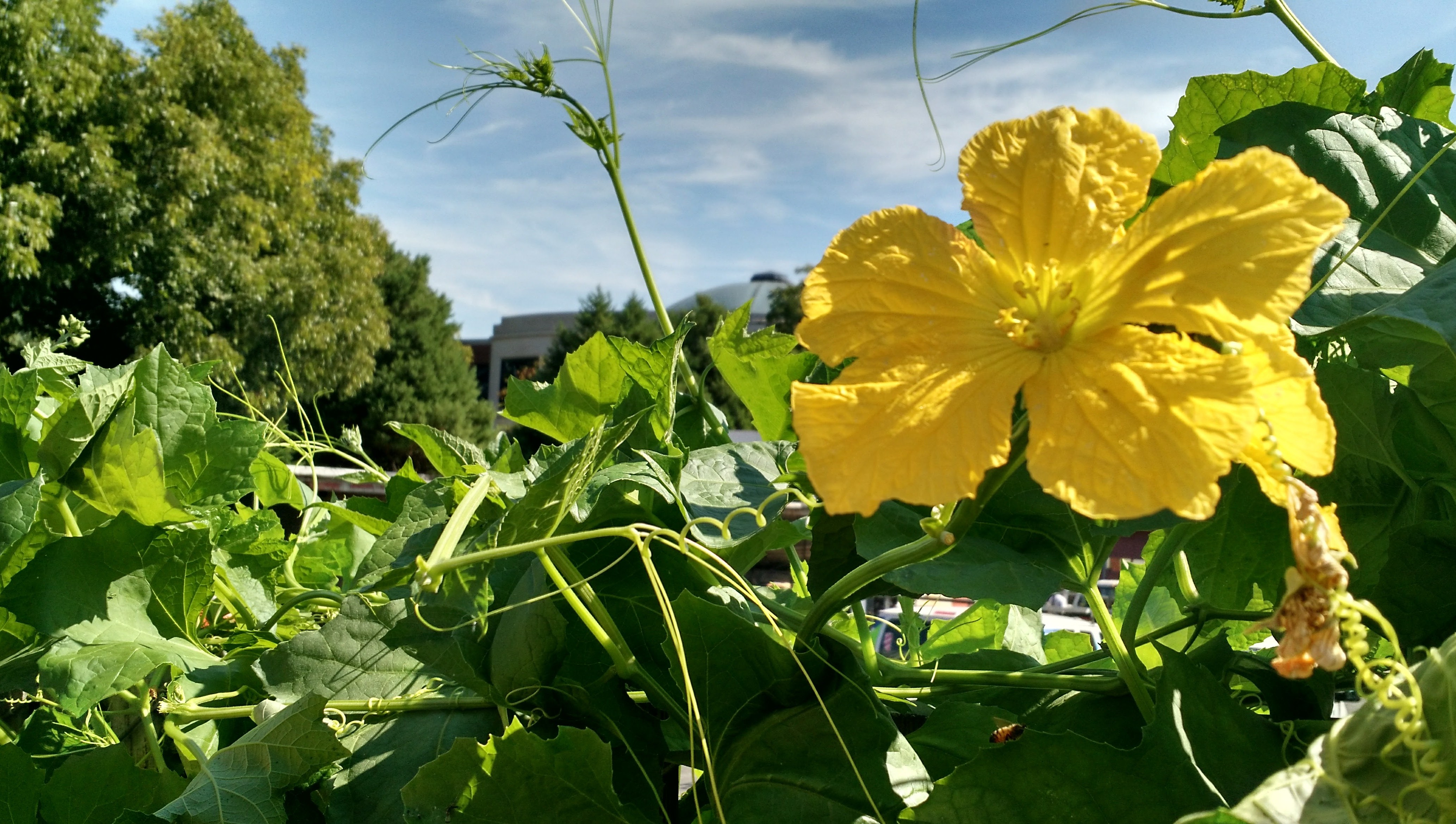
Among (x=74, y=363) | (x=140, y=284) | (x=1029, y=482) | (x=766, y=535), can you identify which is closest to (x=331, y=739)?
(x=766, y=535)

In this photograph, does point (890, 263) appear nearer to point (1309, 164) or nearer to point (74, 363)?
point (1309, 164)

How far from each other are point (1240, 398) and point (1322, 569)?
4 centimetres

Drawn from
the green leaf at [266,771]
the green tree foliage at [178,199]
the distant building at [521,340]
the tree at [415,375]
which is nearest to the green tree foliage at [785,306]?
the distant building at [521,340]

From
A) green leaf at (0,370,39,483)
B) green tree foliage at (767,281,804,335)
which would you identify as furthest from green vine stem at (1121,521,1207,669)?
green tree foliage at (767,281,804,335)

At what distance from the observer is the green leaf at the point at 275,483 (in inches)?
26.5

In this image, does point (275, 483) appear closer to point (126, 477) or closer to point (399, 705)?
point (126, 477)

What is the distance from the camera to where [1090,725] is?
353 mm

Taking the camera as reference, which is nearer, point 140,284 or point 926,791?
point 926,791

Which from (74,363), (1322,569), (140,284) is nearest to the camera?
(1322,569)

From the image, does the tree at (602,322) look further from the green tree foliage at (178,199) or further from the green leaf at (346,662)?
the green leaf at (346,662)

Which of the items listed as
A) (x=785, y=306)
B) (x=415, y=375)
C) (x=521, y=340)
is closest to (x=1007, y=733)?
(x=415, y=375)

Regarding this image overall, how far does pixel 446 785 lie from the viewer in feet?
1.09

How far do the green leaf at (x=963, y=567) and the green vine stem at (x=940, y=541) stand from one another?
44mm

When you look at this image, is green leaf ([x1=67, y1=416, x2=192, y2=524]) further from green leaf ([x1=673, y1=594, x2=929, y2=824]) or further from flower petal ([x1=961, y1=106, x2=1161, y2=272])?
flower petal ([x1=961, y1=106, x2=1161, y2=272])
